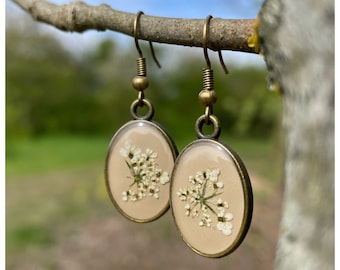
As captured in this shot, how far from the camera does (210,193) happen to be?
2.22 ft

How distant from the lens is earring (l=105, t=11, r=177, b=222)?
0.79 meters

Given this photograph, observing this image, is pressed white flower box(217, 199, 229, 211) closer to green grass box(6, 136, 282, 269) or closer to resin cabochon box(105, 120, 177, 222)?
resin cabochon box(105, 120, 177, 222)

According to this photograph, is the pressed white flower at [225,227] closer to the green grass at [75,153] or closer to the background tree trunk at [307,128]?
the background tree trunk at [307,128]

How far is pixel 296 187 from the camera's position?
1.38ft

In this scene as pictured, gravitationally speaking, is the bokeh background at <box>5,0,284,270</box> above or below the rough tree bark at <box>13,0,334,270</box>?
above

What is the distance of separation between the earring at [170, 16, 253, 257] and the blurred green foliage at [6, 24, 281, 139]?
238 cm

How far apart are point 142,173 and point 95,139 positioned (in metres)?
2.98

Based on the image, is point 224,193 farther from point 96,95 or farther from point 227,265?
point 96,95

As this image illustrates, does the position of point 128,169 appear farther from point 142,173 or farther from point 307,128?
point 307,128

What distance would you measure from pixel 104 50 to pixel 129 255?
65.9 inches

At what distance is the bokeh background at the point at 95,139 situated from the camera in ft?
8.02

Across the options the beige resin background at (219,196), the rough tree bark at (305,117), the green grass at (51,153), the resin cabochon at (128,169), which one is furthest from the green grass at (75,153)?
the rough tree bark at (305,117)

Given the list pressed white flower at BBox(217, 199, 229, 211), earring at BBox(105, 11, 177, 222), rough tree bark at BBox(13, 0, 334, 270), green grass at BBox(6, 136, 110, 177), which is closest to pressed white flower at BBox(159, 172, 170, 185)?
earring at BBox(105, 11, 177, 222)

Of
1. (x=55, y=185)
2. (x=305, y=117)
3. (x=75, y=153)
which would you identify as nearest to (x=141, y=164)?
(x=305, y=117)
